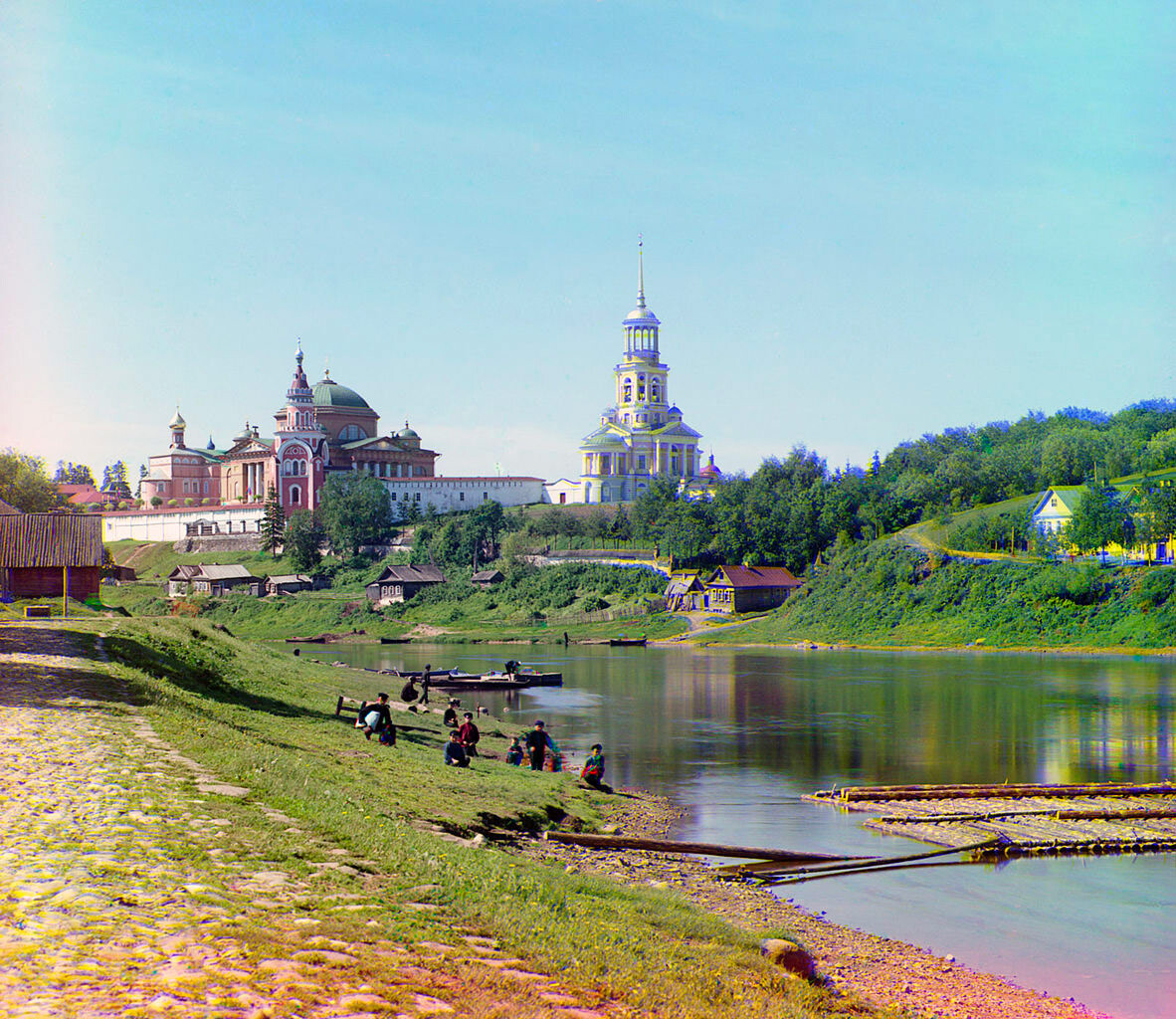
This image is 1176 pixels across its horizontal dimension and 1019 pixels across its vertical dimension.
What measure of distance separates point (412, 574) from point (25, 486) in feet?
111

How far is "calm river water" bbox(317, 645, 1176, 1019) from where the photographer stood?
49.3ft

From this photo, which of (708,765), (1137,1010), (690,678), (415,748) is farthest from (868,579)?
(1137,1010)

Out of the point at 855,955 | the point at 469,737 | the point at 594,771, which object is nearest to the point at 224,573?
the point at 469,737

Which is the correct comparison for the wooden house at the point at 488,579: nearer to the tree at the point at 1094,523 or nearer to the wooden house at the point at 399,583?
the wooden house at the point at 399,583

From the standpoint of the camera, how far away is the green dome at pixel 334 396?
434 ft

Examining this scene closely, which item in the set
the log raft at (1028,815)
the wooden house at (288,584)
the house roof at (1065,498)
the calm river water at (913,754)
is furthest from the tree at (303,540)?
the log raft at (1028,815)

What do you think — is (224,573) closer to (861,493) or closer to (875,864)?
(861,493)

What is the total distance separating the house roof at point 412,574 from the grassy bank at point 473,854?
7444 centimetres

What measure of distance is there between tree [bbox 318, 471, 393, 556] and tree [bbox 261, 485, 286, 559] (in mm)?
4150

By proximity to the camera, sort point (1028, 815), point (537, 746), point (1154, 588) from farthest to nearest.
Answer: point (1154, 588), point (537, 746), point (1028, 815)

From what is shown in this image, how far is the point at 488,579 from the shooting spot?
101 meters

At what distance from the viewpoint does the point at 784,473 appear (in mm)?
101812

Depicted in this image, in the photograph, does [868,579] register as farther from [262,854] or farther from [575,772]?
[262,854]

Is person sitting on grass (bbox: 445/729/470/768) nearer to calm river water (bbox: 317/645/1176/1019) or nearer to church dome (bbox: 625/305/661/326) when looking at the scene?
calm river water (bbox: 317/645/1176/1019)
